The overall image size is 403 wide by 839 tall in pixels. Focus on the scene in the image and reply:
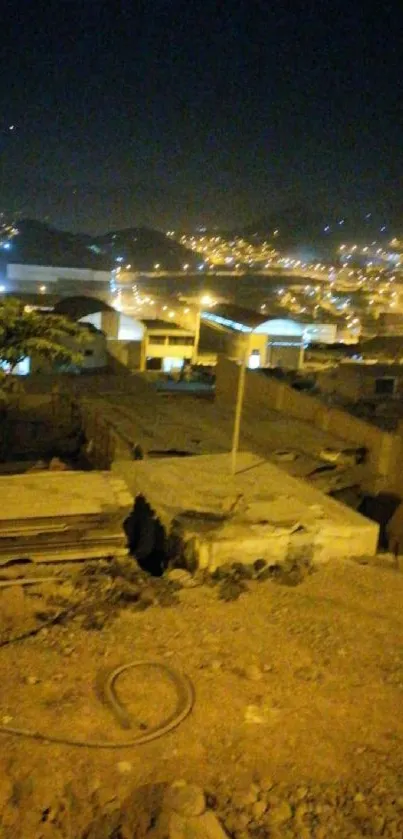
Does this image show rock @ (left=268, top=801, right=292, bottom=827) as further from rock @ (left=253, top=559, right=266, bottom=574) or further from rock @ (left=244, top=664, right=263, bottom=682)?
rock @ (left=253, top=559, right=266, bottom=574)

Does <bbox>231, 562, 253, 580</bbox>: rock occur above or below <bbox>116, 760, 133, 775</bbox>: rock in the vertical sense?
above

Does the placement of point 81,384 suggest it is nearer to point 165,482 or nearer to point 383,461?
point 383,461

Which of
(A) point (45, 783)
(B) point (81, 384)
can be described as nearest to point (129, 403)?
(B) point (81, 384)

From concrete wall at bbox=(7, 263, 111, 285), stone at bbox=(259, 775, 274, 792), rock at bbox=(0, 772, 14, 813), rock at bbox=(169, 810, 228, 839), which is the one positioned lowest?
rock at bbox=(0, 772, 14, 813)

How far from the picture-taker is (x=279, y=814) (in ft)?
10.7

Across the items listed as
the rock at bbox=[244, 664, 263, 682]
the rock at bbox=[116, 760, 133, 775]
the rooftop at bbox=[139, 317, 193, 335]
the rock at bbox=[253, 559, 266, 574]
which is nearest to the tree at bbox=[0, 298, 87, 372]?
the rock at bbox=[253, 559, 266, 574]

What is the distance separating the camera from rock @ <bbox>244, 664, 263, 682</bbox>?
4480mm

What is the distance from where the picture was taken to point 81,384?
19.8 m

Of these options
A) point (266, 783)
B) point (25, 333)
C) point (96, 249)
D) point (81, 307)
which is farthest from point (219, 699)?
point (96, 249)

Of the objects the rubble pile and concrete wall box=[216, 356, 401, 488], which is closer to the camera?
the rubble pile

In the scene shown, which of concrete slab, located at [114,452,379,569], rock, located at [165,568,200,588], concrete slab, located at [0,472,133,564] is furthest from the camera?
concrete slab, located at [114,452,379,569]

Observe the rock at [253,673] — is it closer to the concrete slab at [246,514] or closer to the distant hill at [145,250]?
the concrete slab at [246,514]

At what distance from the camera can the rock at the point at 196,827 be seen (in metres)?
3.01

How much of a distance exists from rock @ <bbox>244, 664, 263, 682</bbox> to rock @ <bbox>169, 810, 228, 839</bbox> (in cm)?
137
